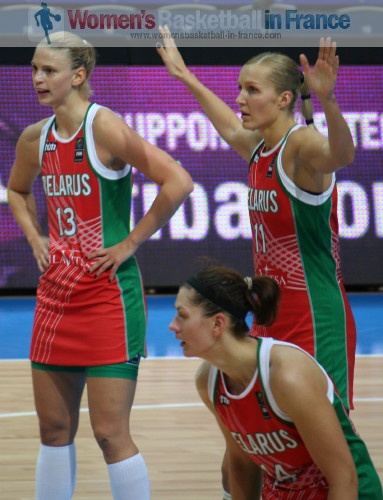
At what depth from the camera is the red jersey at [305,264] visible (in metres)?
3.36

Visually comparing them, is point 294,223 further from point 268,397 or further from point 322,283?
point 268,397

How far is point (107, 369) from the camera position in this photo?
10.9ft

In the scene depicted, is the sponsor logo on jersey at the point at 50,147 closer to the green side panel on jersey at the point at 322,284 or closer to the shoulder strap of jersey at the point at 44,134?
the shoulder strap of jersey at the point at 44,134

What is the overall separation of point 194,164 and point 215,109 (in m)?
5.98

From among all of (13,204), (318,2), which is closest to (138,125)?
(318,2)

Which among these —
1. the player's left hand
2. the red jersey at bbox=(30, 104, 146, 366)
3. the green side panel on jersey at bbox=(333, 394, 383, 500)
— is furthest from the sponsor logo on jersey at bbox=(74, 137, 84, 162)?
the green side panel on jersey at bbox=(333, 394, 383, 500)

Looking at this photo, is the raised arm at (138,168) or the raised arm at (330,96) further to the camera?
the raised arm at (138,168)

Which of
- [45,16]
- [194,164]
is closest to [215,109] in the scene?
[194,164]

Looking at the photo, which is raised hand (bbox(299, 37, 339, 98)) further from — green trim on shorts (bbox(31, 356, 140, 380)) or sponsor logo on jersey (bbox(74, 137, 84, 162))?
green trim on shorts (bbox(31, 356, 140, 380))

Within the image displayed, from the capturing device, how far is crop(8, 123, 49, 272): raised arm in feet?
11.6

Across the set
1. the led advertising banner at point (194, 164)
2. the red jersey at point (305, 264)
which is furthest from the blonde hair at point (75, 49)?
the led advertising banner at point (194, 164)

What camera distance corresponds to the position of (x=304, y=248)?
3.38m

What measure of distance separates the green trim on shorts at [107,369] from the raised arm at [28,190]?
12.7 inches

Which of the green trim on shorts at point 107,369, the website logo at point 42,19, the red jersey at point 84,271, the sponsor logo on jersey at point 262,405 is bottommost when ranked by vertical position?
the green trim on shorts at point 107,369
